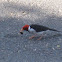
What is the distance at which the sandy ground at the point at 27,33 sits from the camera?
5.59 meters

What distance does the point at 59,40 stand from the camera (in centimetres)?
636

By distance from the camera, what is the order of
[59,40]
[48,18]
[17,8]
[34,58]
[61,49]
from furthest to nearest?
[17,8] < [48,18] < [59,40] < [61,49] < [34,58]

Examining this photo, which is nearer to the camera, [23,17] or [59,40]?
[59,40]

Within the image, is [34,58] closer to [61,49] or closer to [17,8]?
[61,49]

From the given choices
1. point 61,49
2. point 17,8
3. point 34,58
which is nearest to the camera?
point 34,58

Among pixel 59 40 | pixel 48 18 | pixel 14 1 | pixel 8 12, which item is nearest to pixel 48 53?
pixel 59 40

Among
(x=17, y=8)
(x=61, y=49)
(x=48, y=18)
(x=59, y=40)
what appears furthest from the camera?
(x=17, y=8)

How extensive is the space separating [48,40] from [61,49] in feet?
2.10

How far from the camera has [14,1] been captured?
9.34 metres

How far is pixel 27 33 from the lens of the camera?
696 cm

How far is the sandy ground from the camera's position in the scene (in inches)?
220

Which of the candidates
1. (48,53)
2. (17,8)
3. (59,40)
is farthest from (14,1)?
(48,53)

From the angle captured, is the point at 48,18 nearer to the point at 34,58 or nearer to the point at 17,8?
the point at 17,8

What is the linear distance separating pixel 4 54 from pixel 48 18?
2.94 metres
